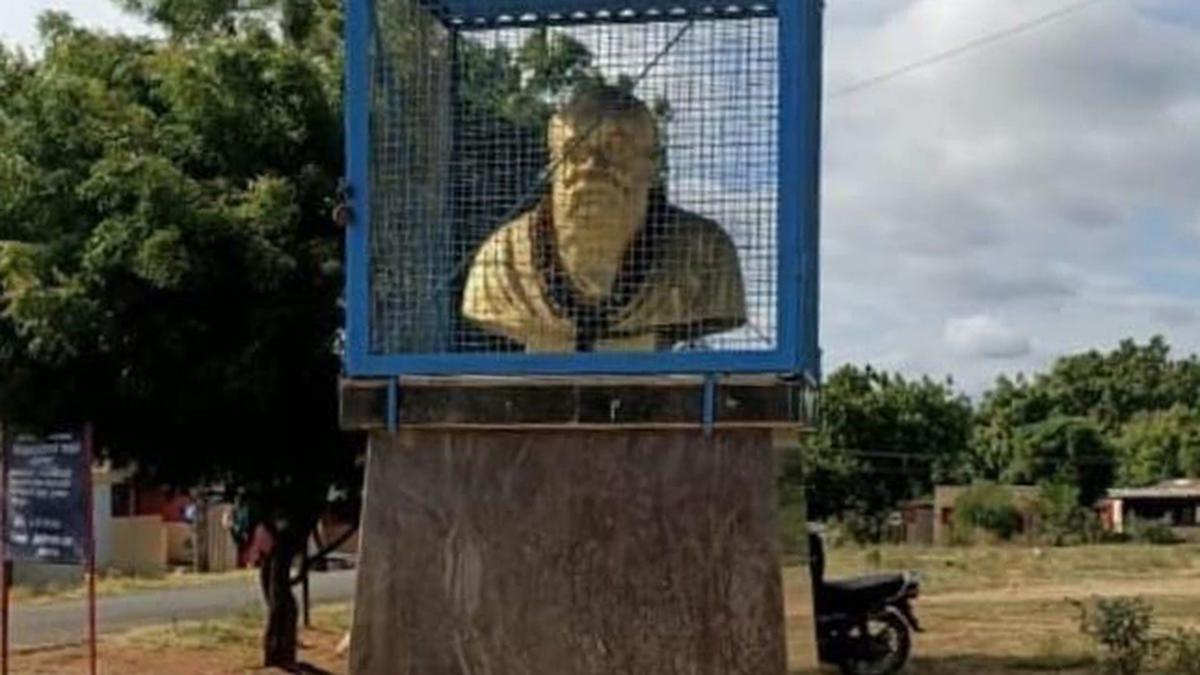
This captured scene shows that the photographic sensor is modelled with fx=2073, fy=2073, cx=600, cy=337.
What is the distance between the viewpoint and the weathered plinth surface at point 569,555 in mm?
6336

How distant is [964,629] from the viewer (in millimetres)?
19500

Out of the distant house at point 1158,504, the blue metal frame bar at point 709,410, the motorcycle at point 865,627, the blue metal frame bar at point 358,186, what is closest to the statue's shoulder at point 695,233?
the blue metal frame bar at point 709,410

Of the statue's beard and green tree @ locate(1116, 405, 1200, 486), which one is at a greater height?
the statue's beard

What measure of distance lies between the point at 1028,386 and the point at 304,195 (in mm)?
70135

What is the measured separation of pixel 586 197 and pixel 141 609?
1962 centimetres

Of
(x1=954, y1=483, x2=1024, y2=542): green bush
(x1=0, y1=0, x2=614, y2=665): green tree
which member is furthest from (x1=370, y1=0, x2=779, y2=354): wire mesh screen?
(x1=954, y1=483, x2=1024, y2=542): green bush

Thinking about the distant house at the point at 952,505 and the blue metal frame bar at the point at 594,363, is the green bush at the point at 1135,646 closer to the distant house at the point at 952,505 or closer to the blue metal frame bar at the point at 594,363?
the blue metal frame bar at the point at 594,363

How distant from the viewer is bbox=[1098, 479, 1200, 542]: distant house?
221 ft

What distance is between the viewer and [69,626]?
21.8 meters

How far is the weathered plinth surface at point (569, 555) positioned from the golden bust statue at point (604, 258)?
A: 0.43m

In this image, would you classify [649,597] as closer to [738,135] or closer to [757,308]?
[757,308]

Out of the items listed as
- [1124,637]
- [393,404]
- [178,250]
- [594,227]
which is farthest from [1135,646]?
[393,404]

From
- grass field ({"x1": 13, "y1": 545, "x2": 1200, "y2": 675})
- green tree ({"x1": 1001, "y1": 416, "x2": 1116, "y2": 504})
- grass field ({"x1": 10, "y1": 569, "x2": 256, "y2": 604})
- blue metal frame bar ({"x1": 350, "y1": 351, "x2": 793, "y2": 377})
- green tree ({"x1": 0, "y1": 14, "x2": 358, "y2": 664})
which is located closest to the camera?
blue metal frame bar ({"x1": 350, "y1": 351, "x2": 793, "y2": 377})

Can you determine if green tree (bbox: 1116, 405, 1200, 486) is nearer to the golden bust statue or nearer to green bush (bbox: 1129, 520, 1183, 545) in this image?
green bush (bbox: 1129, 520, 1183, 545)
